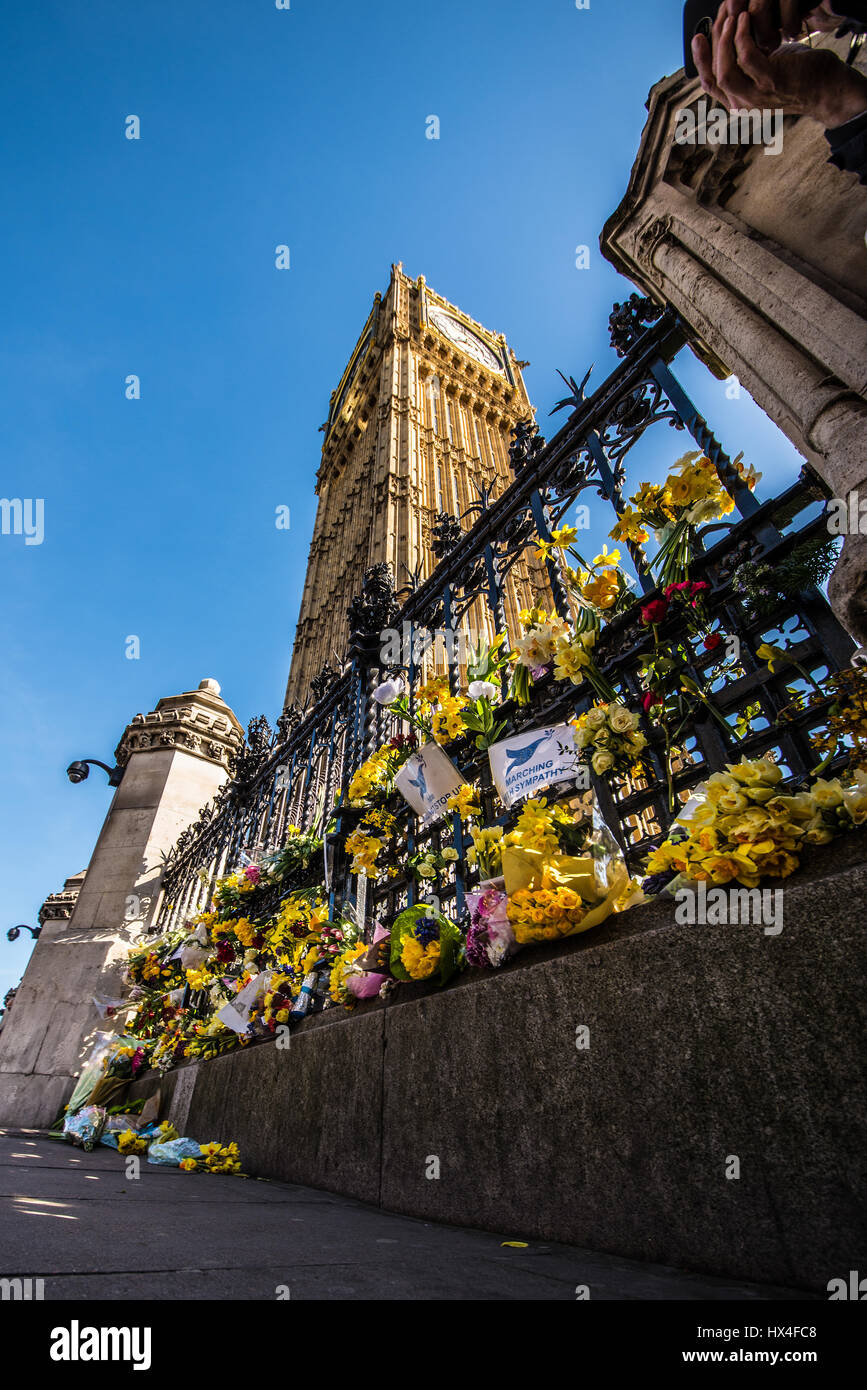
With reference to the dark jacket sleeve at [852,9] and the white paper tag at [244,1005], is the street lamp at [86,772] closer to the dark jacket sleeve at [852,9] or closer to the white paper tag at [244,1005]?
the white paper tag at [244,1005]

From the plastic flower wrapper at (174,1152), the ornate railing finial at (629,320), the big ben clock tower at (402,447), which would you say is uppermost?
the big ben clock tower at (402,447)

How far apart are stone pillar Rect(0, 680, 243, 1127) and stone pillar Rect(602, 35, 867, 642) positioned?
9.33m

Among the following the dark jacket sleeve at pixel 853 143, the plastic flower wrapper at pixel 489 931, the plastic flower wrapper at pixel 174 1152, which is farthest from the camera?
the plastic flower wrapper at pixel 174 1152

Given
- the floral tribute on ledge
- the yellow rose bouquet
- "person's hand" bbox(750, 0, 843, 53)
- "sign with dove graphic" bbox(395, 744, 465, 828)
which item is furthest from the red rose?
"person's hand" bbox(750, 0, 843, 53)

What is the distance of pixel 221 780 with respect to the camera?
36.9 ft

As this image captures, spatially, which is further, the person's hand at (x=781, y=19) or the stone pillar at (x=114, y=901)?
the stone pillar at (x=114, y=901)

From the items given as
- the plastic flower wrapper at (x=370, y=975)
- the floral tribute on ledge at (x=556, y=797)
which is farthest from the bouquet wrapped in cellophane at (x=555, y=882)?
the plastic flower wrapper at (x=370, y=975)

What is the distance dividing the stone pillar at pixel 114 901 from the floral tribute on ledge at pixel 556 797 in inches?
153

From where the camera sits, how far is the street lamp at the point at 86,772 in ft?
34.0

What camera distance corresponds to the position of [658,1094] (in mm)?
1636

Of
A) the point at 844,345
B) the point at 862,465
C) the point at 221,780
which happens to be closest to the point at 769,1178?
the point at 862,465

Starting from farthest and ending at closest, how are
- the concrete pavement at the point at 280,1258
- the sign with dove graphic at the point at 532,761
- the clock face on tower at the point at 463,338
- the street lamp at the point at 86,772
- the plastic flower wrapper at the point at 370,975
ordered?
1. the clock face on tower at the point at 463,338
2. the street lamp at the point at 86,772
3. the plastic flower wrapper at the point at 370,975
4. the sign with dove graphic at the point at 532,761
5. the concrete pavement at the point at 280,1258

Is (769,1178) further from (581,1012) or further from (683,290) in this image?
(683,290)
